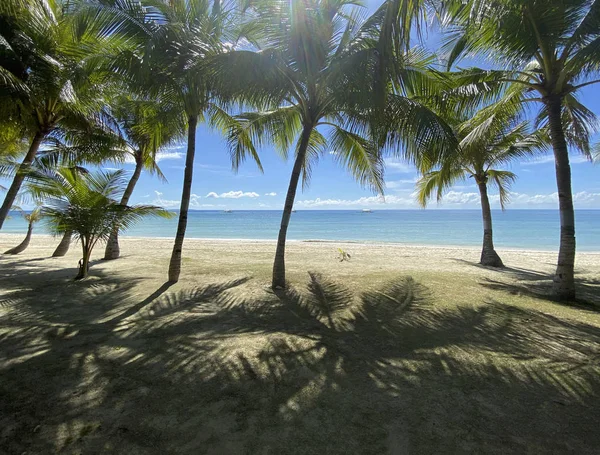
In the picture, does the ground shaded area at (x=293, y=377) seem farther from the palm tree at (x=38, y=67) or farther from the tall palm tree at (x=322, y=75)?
the palm tree at (x=38, y=67)

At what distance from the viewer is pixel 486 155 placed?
960 cm

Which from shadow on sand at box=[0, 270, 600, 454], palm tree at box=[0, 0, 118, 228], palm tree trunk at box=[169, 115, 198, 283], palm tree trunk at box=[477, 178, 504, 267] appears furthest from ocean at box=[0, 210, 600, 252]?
palm tree trunk at box=[477, 178, 504, 267]

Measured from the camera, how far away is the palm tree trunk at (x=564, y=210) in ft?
18.1

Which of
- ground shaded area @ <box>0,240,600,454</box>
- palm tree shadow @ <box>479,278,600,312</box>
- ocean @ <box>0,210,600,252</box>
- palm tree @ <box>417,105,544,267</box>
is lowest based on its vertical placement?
ground shaded area @ <box>0,240,600,454</box>

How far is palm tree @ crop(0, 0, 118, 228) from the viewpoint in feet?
19.7

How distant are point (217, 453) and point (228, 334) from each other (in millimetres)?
1900

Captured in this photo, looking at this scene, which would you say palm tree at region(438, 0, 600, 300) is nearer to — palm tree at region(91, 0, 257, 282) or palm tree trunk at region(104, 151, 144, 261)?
palm tree at region(91, 0, 257, 282)

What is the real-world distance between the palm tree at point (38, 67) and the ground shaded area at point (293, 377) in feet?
14.0

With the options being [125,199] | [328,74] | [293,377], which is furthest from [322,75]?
[125,199]

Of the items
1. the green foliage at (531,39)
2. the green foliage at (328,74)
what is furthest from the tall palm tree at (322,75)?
the green foliage at (531,39)

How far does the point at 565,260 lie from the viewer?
5.62 meters

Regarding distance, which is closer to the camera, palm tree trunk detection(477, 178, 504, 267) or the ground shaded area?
the ground shaded area

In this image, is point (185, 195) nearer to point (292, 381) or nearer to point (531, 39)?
point (292, 381)

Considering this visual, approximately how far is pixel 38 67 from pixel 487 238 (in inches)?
541
